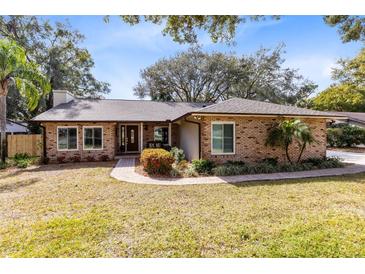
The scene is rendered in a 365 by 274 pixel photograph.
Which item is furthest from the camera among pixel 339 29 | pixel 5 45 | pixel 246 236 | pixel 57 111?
pixel 57 111

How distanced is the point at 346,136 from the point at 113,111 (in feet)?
66.9

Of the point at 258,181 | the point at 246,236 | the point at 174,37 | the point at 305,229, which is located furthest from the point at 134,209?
the point at 174,37

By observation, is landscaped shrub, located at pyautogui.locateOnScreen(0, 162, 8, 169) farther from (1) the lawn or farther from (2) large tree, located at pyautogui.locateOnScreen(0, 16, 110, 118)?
(2) large tree, located at pyautogui.locateOnScreen(0, 16, 110, 118)

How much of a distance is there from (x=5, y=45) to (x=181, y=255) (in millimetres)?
14103

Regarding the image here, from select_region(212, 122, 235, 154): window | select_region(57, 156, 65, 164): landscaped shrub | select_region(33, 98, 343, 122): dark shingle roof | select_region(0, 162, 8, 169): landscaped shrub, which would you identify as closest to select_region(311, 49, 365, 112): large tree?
select_region(33, 98, 343, 122): dark shingle roof

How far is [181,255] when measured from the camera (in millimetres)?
3592

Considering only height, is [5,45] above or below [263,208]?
above

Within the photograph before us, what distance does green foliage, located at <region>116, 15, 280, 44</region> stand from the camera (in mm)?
6750

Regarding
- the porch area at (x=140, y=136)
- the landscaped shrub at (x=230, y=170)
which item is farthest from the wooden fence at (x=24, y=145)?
the landscaped shrub at (x=230, y=170)

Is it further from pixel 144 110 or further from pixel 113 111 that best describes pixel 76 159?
pixel 144 110

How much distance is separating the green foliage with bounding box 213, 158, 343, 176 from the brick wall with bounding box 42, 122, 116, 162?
7.61m

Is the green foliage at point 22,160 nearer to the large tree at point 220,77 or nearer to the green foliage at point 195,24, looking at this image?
the green foliage at point 195,24

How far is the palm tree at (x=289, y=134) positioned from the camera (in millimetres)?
10195
